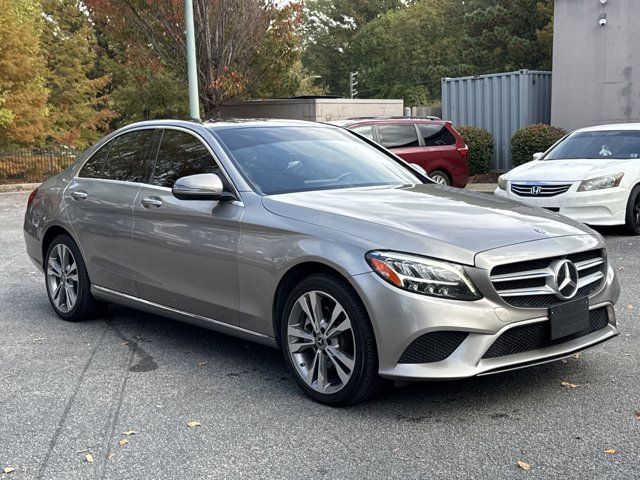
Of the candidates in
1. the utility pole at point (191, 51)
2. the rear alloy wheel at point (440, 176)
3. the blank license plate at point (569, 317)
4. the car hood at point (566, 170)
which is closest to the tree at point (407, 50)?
the utility pole at point (191, 51)

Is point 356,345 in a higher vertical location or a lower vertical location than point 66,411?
higher

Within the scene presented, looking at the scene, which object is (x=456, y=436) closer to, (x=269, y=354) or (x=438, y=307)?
(x=438, y=307)

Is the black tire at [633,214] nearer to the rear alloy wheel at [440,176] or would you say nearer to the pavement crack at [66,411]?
the rear alloy wheel at [440,176]

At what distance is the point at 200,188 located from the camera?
5293 millimetres

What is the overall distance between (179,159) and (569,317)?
294 centimetres

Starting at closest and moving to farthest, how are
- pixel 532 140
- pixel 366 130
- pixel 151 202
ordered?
pixel 151 202
pixel 366 130
pixel 532 140

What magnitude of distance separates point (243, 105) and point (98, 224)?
2081cm

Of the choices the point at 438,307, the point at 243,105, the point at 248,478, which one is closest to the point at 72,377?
the point at 248,478

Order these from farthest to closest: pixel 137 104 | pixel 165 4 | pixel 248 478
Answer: pixel 137 104 < pixel 165 4 < pixel 248 478

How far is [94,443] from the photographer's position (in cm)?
430

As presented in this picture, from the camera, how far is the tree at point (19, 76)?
2759cm

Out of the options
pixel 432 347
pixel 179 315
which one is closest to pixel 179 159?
pixel 179 315

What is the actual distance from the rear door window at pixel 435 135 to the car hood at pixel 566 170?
4.22m

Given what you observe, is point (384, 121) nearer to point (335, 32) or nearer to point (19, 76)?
point (19, 76)
